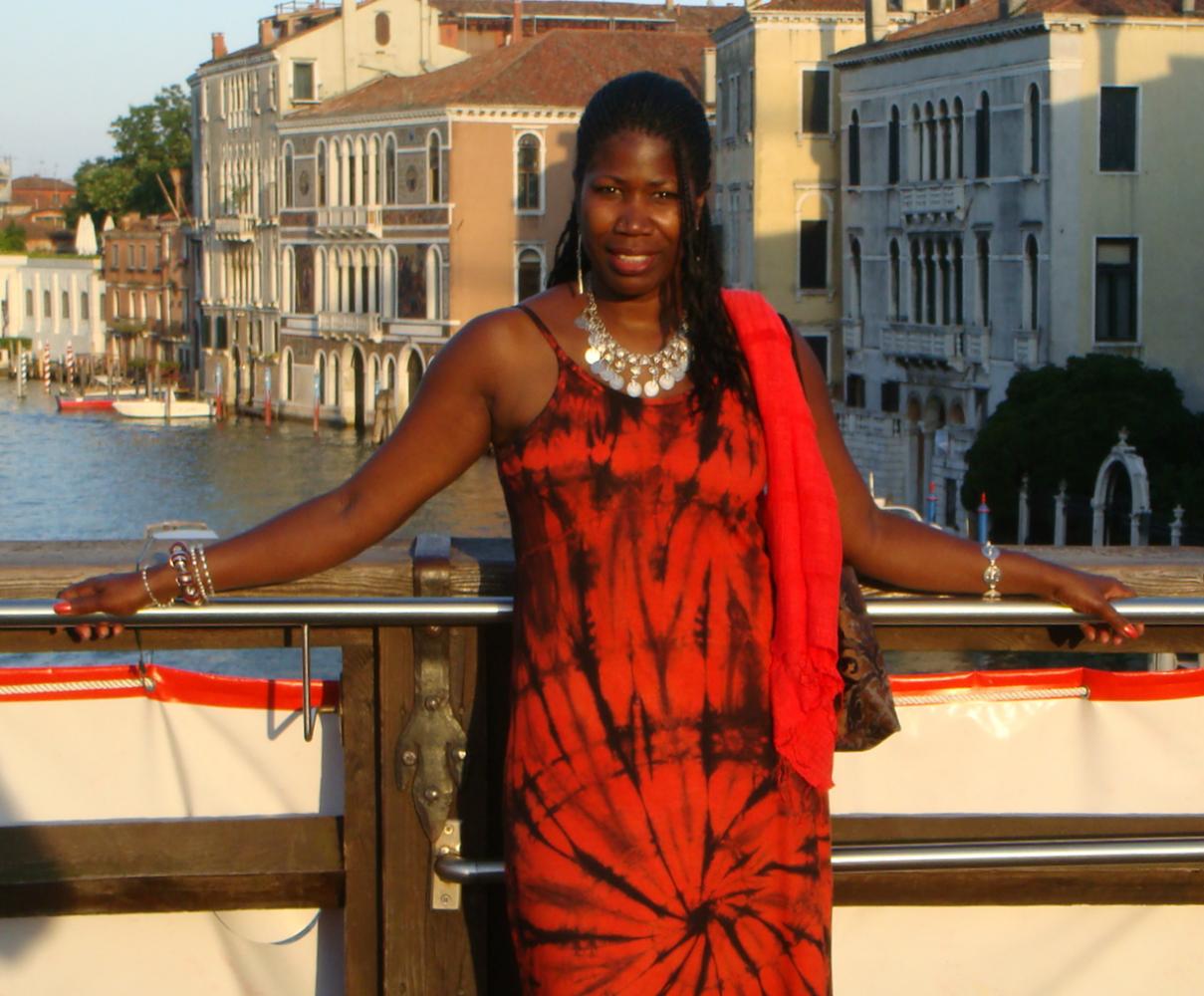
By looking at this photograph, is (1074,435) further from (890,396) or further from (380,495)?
(380,495)

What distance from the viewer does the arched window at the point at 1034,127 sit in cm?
2269

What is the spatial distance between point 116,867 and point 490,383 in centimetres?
56

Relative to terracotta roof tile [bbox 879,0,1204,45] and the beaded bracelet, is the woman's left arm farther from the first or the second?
terracotta roof tile [bbox 879,0,1204,45]

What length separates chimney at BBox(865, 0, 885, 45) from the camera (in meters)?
27.0

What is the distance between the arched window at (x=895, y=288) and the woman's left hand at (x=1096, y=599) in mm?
24814

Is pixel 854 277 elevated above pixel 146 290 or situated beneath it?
situated beneath

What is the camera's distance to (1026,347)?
22.9 metres

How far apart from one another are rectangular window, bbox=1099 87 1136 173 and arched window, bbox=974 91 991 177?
1.53 meters

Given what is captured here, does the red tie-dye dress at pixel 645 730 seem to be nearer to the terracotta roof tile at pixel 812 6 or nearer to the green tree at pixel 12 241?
the terracotta roof tile at pixel 812 6

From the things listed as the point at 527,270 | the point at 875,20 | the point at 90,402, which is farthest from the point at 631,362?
the point at 90,402

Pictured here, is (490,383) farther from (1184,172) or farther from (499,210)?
(499,210)

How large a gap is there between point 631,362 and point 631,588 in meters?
0.20

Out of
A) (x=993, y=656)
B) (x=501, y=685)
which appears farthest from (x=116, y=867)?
(x=993, y=656)

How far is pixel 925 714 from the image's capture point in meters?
2.24
